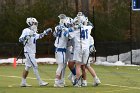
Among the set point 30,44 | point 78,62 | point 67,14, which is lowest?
point 67,14

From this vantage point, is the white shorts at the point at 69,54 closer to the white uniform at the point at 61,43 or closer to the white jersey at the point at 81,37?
the white uniform at the point at 61,43

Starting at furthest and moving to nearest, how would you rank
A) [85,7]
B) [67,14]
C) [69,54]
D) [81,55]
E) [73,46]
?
[67,14] < [85,7] < [69,54] < [73,46] < [81,55]

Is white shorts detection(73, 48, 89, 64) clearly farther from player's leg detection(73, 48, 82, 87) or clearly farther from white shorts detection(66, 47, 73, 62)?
white shorts detection(66, 47, 73, 62)

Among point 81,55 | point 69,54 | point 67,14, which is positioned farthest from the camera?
point 67,14

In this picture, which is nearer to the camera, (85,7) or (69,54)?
(69,54)

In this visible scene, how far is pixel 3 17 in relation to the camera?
4388 cm

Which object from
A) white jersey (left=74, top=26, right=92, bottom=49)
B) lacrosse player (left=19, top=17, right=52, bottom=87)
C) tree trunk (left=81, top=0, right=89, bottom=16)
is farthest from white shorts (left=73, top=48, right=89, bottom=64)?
tree trunk (left=81, top=0, right=89, bottom=16)

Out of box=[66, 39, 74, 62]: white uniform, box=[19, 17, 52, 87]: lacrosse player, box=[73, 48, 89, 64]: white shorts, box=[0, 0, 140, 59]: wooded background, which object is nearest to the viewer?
box=[73, 48, 89, 64]: white shorts

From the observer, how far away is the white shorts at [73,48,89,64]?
19.1 m

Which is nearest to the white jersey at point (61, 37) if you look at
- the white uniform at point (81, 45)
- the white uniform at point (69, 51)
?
the white uniform at point (69, 51)

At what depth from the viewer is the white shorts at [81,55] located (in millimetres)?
19078

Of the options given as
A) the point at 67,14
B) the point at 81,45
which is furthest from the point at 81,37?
the point at 67,14

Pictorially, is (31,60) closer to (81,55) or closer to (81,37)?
(81,55)

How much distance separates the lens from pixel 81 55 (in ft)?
62.8
